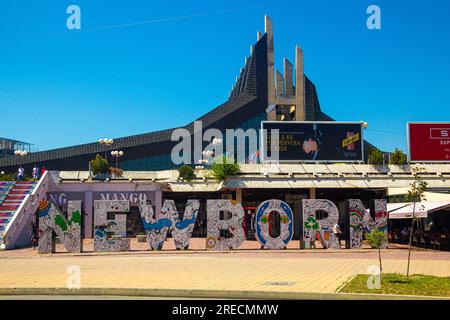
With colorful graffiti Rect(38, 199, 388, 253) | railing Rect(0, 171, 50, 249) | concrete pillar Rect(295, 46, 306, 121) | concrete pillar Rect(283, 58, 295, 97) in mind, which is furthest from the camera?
concrete pillar Rect(283, 58, 295, 97)

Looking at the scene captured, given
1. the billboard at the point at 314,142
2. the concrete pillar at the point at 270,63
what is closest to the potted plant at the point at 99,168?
the billboard at the point at 314,142

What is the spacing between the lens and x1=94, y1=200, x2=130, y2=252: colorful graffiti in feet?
95.2

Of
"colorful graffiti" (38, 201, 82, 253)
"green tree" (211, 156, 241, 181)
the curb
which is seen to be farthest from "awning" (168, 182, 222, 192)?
the curb

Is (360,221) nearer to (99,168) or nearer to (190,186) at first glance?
A: (190,186)

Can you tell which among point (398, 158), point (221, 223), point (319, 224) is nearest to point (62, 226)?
point (221, 223)

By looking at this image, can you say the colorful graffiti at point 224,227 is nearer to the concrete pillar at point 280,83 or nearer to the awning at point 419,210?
the awning at point 419,210

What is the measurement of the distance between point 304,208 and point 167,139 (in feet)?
141

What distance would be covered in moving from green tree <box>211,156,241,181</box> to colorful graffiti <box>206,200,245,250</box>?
34.3ft

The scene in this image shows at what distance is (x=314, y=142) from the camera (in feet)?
143

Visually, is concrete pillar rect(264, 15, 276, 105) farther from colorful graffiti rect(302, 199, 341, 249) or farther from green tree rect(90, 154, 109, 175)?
colorful graffiti rect(302, 199, 341, 249)

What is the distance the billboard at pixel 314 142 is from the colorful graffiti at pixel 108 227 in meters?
15.8

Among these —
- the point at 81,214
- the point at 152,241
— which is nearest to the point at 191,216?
the point at 152,241

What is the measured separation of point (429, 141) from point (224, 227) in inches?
870
